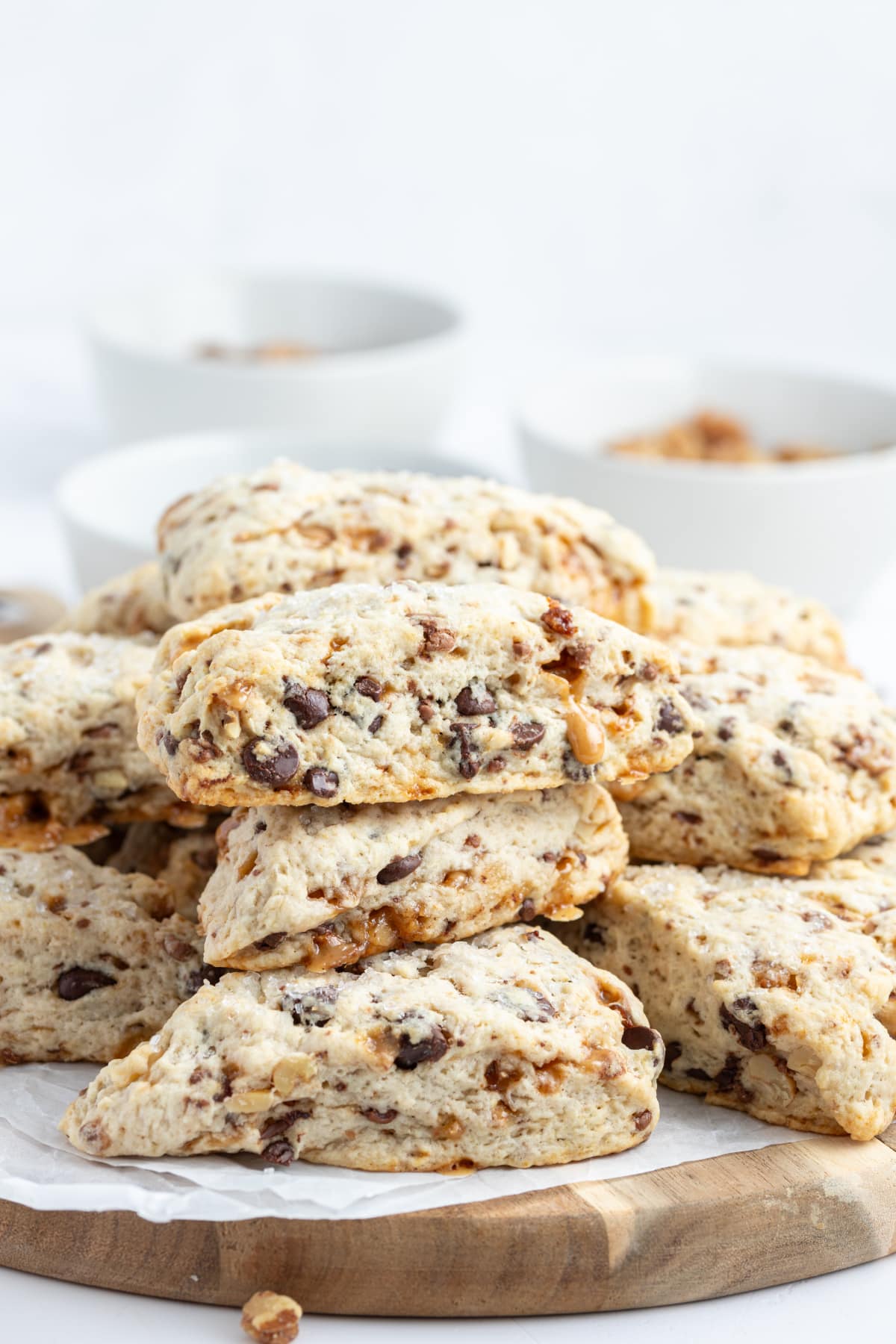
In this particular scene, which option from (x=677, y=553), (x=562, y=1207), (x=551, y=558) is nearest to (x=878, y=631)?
(x=677, y=553)

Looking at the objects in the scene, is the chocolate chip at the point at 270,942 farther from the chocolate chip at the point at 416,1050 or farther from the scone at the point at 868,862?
the scone at the point at 868,862

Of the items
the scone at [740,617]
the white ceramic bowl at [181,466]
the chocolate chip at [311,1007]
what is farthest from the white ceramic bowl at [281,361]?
the chocolate chip at [311,1007]

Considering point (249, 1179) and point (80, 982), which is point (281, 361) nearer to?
point (80, 982)

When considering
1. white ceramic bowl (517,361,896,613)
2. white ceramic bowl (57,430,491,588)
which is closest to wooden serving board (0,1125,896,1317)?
white ceramic bowl (57,430,491,588)

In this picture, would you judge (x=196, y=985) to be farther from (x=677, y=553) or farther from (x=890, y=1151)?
(x=677, y=553)

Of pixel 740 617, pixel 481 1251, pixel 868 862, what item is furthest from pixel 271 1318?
pixel 740 617

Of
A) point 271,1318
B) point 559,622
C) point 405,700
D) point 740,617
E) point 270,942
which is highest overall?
point 559,622
